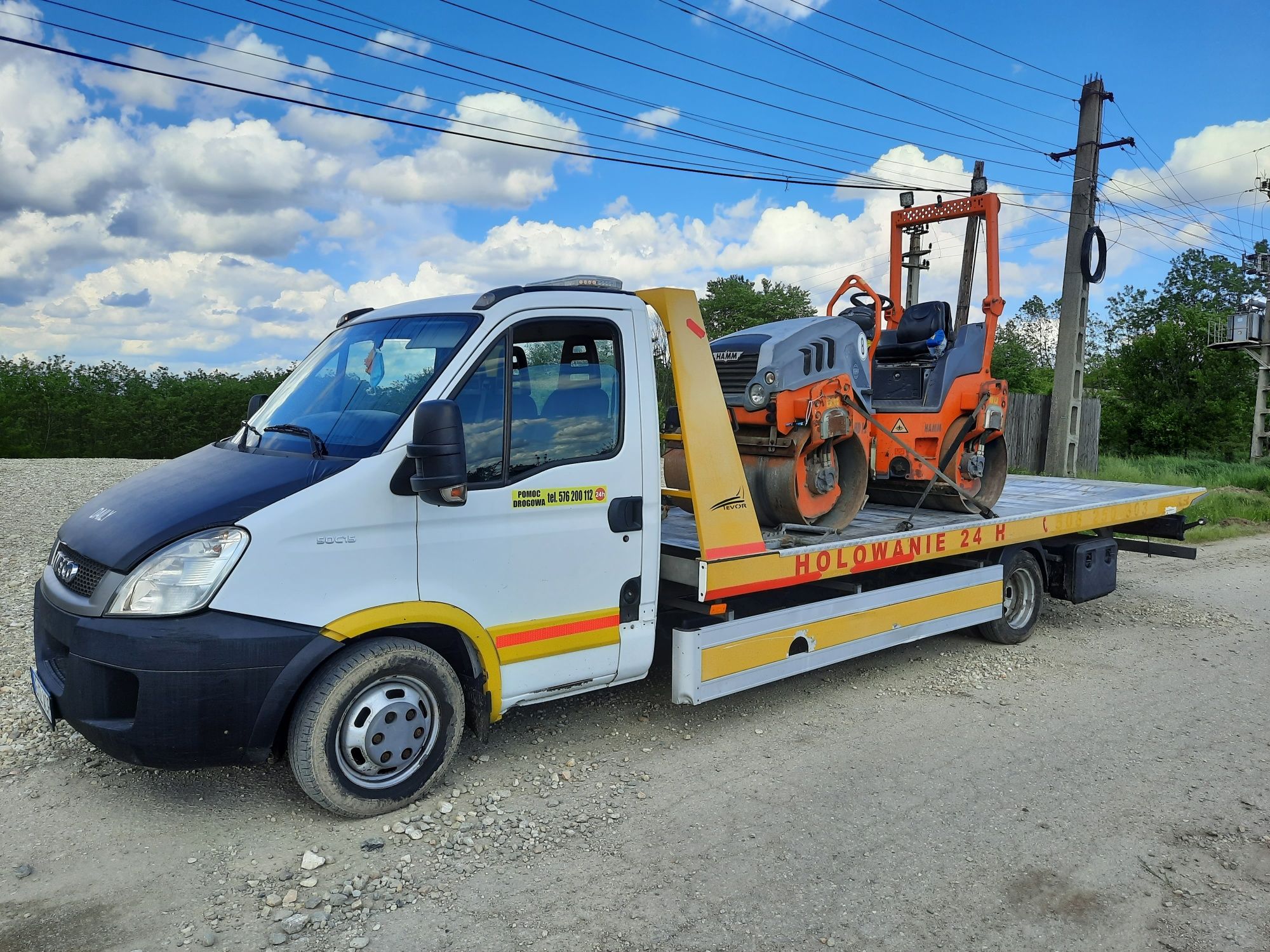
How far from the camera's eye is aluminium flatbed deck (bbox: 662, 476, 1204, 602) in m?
4.95

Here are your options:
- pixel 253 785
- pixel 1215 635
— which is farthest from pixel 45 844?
pixel 1215 635

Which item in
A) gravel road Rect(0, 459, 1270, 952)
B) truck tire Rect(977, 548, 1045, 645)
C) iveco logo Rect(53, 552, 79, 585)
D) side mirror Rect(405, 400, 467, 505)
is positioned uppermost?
side mirror Rect(405, 400, 467, 505)

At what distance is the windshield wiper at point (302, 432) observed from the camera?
158 inches

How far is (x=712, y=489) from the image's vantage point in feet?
16.1

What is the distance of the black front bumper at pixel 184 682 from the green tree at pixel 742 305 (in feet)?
94.8

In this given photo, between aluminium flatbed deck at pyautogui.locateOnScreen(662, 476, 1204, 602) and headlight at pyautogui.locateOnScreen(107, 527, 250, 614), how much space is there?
2.32 metres

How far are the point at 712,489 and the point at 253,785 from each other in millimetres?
2718

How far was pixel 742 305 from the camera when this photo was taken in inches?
1357

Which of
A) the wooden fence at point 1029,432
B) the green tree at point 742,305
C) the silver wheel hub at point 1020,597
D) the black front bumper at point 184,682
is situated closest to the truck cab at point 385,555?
the black front bumper at point 184,682

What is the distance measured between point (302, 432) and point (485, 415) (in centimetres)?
86

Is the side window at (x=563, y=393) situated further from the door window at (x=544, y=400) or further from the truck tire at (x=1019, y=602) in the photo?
the truck tire at (x=1019, y=602)

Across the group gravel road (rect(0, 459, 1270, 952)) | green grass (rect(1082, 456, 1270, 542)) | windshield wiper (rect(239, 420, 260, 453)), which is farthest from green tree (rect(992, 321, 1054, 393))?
windshield wiper (rect(239, 420, 260, 453))

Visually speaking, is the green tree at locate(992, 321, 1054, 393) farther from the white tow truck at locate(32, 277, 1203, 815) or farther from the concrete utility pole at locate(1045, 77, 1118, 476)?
the white tow truck at locate(32, 277, 1203, 815)

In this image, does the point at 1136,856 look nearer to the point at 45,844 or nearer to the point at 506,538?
the point at 506,538
